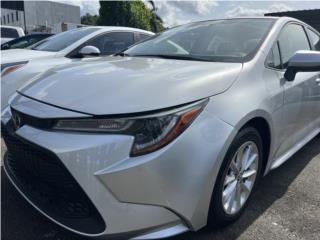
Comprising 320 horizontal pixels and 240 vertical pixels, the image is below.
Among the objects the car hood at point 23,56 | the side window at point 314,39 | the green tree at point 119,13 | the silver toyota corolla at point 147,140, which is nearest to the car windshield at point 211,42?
the silver toyota corolla at point 147,140

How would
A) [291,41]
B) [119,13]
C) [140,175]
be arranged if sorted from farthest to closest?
[119,13], [291,41], [140,175]

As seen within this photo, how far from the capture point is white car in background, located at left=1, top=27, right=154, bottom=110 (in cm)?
454

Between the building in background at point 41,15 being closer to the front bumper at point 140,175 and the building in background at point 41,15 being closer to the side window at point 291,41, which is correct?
the side window at point 291,41

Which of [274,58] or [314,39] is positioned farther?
[314,39]

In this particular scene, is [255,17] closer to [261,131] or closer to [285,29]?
[285,29]

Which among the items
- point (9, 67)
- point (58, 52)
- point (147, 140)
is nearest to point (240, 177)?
point (147, 140)

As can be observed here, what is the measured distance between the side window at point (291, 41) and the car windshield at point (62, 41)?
10.6 feet

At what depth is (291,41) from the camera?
11.2ft

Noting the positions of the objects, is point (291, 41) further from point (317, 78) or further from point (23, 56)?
point (23, 56)

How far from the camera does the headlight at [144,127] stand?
1993 millimetres

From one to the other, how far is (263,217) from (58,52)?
3772 millimetres

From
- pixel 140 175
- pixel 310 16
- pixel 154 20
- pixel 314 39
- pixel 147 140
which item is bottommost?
pixel 154 20

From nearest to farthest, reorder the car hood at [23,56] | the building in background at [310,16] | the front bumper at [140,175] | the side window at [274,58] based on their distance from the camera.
→ the front bumper at [140,175] → the side window at [274,58] → the car hood at [23,56] → the building in background at [310,16]

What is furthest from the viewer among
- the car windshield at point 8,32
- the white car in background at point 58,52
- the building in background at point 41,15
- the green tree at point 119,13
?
the building in background at point 41,15
